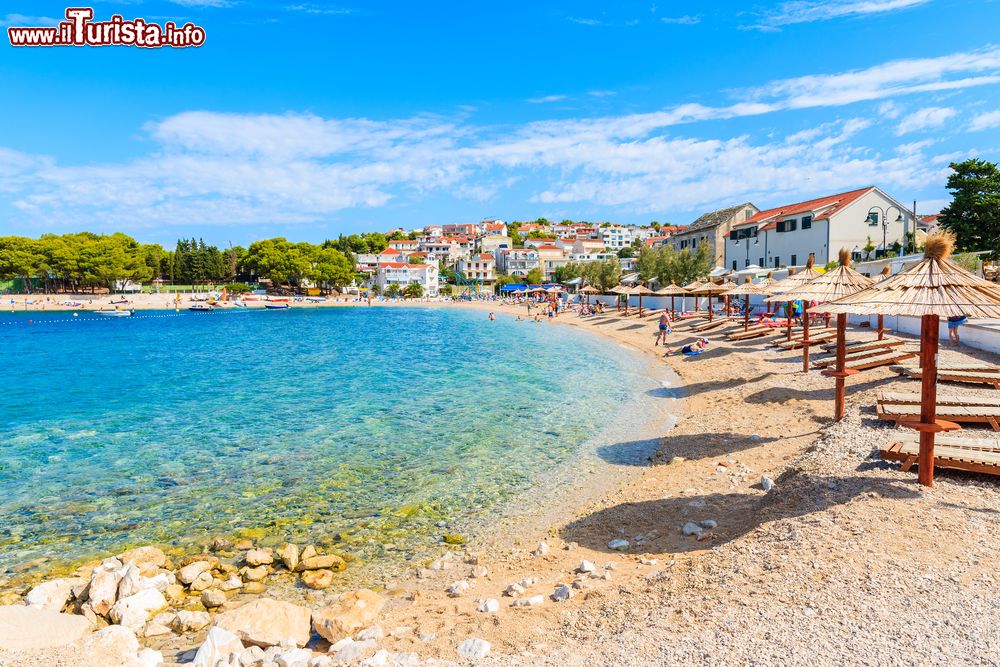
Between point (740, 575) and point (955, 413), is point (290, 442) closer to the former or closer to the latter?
point (740, 575)

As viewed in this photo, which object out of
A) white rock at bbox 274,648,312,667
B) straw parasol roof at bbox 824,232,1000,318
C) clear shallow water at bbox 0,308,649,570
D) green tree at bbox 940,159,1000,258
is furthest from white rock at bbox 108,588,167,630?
green tree at bbox 940,159,1000,258

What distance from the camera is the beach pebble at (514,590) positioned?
720 centimetres

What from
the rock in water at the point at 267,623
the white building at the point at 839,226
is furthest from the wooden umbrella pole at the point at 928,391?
the white building at the point at 839,226

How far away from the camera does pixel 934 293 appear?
25.3ft

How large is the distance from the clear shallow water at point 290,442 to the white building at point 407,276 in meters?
90.6

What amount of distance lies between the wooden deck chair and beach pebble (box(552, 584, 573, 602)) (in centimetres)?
561

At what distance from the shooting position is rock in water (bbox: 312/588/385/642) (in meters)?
6.49

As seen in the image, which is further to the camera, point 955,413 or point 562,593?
point 955,413

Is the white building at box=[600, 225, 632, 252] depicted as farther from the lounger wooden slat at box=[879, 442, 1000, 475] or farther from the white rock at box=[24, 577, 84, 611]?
the white rock at box=[24, 577, 84, 611]

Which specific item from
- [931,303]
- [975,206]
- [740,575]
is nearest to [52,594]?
[740,575]

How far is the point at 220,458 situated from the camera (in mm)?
14805

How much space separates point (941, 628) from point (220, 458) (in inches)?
602

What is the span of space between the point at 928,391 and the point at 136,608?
11142mm

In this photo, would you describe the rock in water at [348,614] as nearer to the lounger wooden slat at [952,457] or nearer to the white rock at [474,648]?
the white rock at [474,648]
